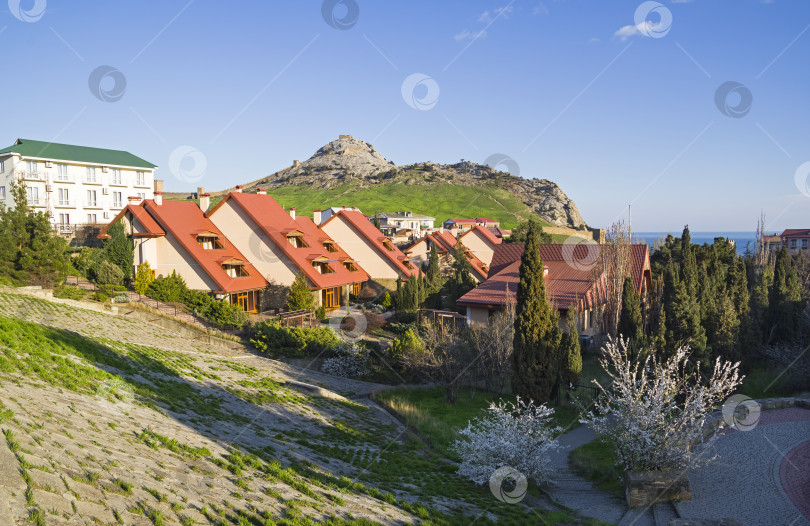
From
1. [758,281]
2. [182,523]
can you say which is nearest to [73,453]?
[182,523]

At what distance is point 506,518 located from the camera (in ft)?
36.9

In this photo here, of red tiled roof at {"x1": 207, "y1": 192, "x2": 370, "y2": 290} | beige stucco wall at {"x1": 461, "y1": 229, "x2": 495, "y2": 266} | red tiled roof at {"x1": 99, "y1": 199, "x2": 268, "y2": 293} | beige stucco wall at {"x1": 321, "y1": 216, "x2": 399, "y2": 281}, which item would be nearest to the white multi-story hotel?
red tiled roof at {"x1": 99, "y1": 199, "x2": 268, "y2": 293}

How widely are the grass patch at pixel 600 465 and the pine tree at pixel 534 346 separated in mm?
3321

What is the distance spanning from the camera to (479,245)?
195ft

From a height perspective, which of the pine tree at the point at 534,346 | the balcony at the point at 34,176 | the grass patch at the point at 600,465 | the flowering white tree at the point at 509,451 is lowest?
the grass patch at the point at 600,465

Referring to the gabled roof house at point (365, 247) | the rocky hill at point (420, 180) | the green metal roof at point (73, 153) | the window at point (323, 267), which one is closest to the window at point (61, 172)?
the green metal roof at point (73, 153)

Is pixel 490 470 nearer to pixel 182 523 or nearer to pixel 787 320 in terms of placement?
pixel 182 523

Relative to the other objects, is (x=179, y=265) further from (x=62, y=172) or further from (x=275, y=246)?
(x=62, y=172)

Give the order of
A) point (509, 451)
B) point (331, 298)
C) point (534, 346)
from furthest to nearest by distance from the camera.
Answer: point (331, 298), point (534, 346), point (509, 451)

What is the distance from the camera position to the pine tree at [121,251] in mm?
33375

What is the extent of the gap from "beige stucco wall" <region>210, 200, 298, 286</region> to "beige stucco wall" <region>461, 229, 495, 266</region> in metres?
26.5

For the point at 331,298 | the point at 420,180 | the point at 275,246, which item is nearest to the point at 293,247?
the point at 275,246

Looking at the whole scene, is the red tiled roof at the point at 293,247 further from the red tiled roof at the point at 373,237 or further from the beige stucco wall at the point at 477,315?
the beige stucco wall at the point at 477,315

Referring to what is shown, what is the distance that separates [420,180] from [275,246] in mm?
133484
